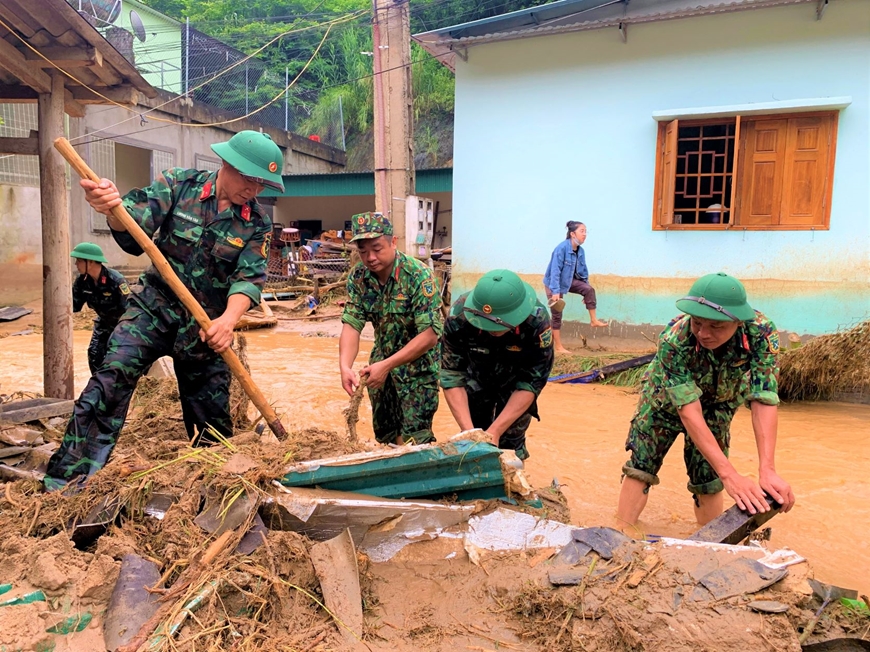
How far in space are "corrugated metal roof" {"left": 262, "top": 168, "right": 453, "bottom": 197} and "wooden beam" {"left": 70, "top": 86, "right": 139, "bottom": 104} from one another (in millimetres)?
9965

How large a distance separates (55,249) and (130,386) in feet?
8.23

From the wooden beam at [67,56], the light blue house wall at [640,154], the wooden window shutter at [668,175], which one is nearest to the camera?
the wooden beam at [67,56]

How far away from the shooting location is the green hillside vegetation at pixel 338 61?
2153cm

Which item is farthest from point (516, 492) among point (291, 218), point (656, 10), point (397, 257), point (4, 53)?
point (291, 218)

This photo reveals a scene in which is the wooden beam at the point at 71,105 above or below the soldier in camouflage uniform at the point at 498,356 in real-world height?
above

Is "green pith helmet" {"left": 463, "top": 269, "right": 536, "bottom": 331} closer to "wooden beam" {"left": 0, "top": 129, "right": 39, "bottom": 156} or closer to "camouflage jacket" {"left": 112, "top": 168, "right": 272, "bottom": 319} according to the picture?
"camouflage jacket" {"left": 112, "top": 168, "right": 272, "bottom": 319}

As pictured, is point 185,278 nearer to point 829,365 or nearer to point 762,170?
point 829,365

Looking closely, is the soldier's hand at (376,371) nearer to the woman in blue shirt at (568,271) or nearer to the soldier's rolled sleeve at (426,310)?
the soldier's rolled sleeve at (426,310)

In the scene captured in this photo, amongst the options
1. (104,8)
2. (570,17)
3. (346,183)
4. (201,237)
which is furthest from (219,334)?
(104,8)

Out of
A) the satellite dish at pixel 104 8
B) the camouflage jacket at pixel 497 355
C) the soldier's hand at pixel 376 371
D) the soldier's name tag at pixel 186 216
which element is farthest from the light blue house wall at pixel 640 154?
the satellite dish at pixel 104 8

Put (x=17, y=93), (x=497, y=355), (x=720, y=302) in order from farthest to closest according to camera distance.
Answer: (x=17, y=93) → (x=497, y=355) → (x=720, y=302)

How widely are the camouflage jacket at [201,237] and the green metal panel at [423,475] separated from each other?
974 mm

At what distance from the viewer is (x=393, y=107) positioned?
27.6 feet

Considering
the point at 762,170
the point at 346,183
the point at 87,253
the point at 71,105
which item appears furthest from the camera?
the point at 346,183
